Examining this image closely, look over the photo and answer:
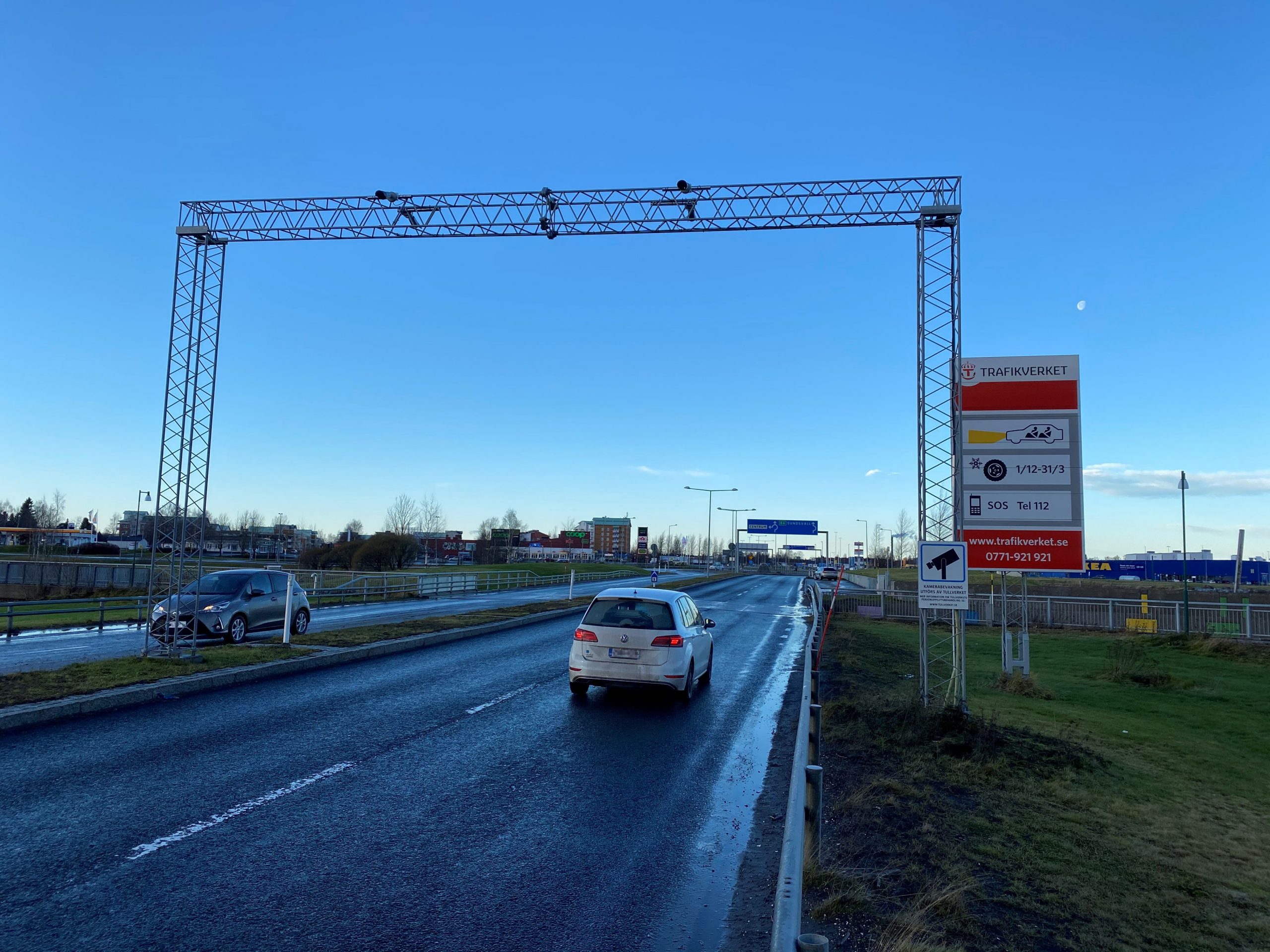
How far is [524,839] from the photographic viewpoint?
5879mm

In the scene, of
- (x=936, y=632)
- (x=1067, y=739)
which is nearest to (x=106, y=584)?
(x=936, y=632)

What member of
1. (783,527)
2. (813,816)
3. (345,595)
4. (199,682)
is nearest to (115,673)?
(199,682)

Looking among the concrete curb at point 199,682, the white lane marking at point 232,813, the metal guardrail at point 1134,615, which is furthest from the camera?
the metal guardrail at point 1134,615

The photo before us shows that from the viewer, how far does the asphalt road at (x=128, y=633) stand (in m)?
15.6

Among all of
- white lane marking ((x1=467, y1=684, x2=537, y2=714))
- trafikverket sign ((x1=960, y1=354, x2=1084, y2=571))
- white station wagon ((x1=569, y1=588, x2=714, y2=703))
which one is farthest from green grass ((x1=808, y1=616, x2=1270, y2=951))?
white lane marking ((x1=467, y1=684, x2=537, y2=714))

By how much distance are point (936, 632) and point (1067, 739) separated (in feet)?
55.3

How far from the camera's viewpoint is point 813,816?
5406 mm

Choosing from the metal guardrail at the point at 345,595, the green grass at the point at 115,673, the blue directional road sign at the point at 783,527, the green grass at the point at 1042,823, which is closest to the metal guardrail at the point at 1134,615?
the green grass at the point at 1042,823

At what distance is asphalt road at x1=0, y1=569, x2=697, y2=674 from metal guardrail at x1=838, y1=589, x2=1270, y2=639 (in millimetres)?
17453

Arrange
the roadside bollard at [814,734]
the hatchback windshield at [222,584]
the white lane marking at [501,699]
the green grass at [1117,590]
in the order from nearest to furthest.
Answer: the roadside bollard at [814,734] < the white lane marking at [501,699] < the hatchback windshield at [222,584] < the green grass at [1117,590]

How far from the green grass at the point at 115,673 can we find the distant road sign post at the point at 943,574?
33.8 feet

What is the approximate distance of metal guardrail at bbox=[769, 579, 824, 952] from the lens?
10.8 ft

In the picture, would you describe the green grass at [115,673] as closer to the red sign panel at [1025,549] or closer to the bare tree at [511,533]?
the red sign panel at [1025,549]

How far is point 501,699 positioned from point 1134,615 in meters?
26.8
